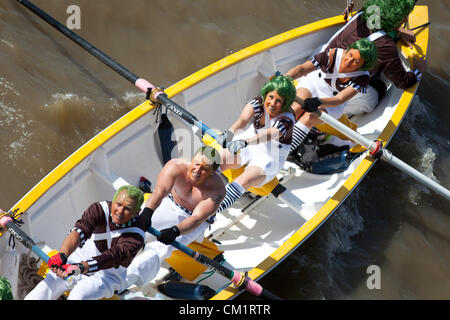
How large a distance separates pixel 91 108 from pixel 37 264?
3101 millimetres

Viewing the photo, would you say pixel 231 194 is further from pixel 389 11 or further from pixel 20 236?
pixel 389 11

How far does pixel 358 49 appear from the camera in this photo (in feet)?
24.4

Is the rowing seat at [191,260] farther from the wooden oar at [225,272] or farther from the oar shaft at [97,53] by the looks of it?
the oar shaft at [97,53]

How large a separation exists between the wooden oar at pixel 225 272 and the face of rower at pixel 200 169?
64 centimetres

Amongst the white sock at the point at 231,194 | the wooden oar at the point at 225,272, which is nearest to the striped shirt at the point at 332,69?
the white sock at the point at 231,194

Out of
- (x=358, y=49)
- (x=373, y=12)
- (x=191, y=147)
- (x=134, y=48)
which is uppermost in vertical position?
(x=134, y=48)

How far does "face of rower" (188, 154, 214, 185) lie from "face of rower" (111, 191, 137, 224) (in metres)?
A: 0.79

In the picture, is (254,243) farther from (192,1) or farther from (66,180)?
(192,1)

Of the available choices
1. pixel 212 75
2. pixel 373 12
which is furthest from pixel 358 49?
pixel 212 75

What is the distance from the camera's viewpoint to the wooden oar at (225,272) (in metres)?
6.06

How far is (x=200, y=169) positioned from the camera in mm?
6039

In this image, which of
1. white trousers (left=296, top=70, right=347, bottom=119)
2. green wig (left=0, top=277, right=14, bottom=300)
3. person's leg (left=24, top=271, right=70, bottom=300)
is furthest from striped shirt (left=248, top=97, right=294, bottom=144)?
green wig (left=0, top=277, right=14, bottom=300)

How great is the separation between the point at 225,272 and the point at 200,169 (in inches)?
40.7

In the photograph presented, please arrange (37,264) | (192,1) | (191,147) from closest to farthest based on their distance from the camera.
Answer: (37,264) → (191,147) → (192,1)
